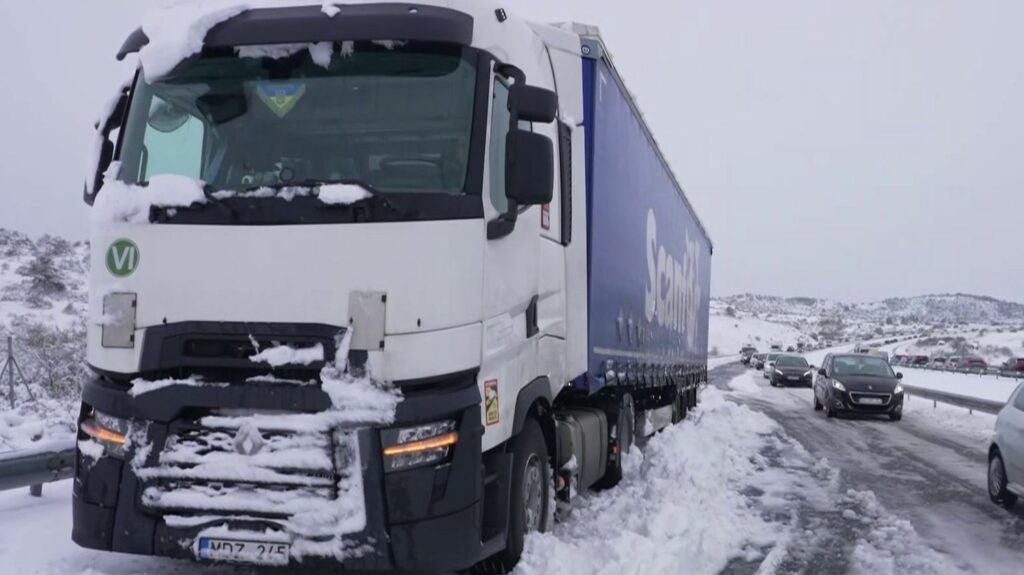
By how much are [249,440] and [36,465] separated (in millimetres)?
2792

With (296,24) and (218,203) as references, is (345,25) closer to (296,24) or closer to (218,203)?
(296,24)

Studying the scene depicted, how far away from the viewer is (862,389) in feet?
59.9

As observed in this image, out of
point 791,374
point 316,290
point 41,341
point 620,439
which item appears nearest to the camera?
point 316,290

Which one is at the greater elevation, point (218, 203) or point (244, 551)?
point (218, 203)

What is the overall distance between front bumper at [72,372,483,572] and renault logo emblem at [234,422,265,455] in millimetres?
46

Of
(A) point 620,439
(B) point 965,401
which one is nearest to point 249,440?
(A) point 620,439

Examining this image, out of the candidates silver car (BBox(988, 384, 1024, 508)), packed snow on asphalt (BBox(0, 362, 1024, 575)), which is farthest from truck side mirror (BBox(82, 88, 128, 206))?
silver car (BBox(988, 384, 1024, 508))

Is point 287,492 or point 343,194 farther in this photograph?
point 343,194

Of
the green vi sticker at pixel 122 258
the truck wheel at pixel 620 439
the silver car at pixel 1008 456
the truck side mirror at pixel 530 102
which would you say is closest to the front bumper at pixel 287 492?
the green vi sticker at pixel 122 258

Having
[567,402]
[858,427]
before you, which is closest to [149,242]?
[567,402]

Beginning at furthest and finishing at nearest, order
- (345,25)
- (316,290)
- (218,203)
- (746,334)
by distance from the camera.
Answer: (746,334)
(345,25)
(218,203)
(316,290)

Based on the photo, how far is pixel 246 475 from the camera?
3811mm

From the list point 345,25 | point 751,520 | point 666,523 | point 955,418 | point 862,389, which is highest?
point 345,25

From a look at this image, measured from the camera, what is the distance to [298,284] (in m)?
3.97
